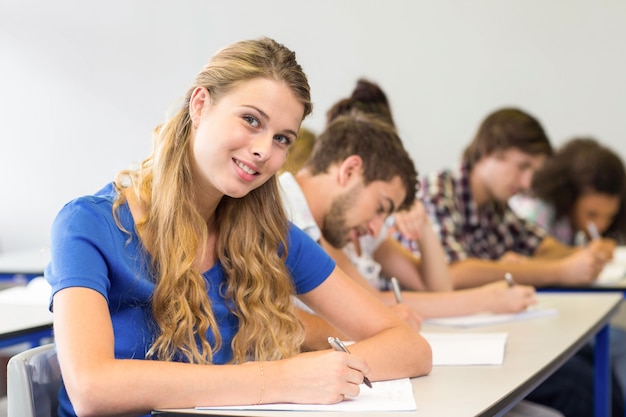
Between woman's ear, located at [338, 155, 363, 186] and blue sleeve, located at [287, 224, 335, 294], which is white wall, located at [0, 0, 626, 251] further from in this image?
blue sleeve, located at [287, 224, 335, 294]

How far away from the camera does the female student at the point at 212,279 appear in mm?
1274

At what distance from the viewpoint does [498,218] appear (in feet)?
11.7

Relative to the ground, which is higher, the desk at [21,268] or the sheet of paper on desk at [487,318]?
the desk at [21,268]

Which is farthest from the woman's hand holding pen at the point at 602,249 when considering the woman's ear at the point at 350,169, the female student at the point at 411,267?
the woman's ear at the point at 350,169

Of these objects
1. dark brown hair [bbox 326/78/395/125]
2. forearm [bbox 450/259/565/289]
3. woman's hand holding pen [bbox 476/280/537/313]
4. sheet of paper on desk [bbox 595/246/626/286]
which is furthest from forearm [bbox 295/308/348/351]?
sheet of paper on desk [bbox 595/246/626/286]

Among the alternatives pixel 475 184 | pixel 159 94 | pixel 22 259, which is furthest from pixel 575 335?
pixel 159 94

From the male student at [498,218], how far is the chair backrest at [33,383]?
197cm

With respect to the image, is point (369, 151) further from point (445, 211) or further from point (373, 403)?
point (445, 211)

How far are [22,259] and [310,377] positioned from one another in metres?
2.71

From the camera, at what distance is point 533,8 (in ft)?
16.0

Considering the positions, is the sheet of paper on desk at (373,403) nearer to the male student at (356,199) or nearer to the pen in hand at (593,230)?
the male student at (356,199)

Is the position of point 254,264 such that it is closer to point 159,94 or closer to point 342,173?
point 342,173

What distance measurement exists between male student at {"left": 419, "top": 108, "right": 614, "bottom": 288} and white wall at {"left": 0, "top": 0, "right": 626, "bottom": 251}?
59.0 inches

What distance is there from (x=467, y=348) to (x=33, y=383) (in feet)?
3.05
